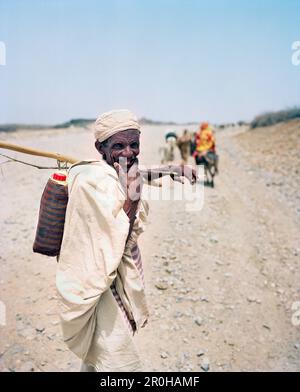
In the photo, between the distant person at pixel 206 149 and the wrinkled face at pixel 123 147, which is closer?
the wrinkled face at pixel 123 147

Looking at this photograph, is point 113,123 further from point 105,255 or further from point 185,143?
point 185,143

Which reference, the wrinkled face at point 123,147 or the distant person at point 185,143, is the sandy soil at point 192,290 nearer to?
the wrinkled face at point 123,147

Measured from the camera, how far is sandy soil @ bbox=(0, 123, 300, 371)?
137 inches

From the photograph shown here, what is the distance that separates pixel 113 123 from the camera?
1914 millimetres

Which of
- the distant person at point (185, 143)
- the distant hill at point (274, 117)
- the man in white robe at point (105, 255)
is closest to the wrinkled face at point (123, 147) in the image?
the man in white robe at point (105, 255)

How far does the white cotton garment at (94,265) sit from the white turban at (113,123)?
0.17 metres

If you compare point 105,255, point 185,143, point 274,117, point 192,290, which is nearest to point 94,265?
point 105,255

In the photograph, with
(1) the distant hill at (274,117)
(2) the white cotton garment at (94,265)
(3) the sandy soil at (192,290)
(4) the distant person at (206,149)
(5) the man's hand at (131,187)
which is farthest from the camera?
(1) the distant hill at (274,117)

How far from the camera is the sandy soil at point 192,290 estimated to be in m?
3.47

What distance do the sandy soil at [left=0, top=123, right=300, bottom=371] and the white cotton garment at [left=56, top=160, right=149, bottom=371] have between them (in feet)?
3.04

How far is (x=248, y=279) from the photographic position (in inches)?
196
